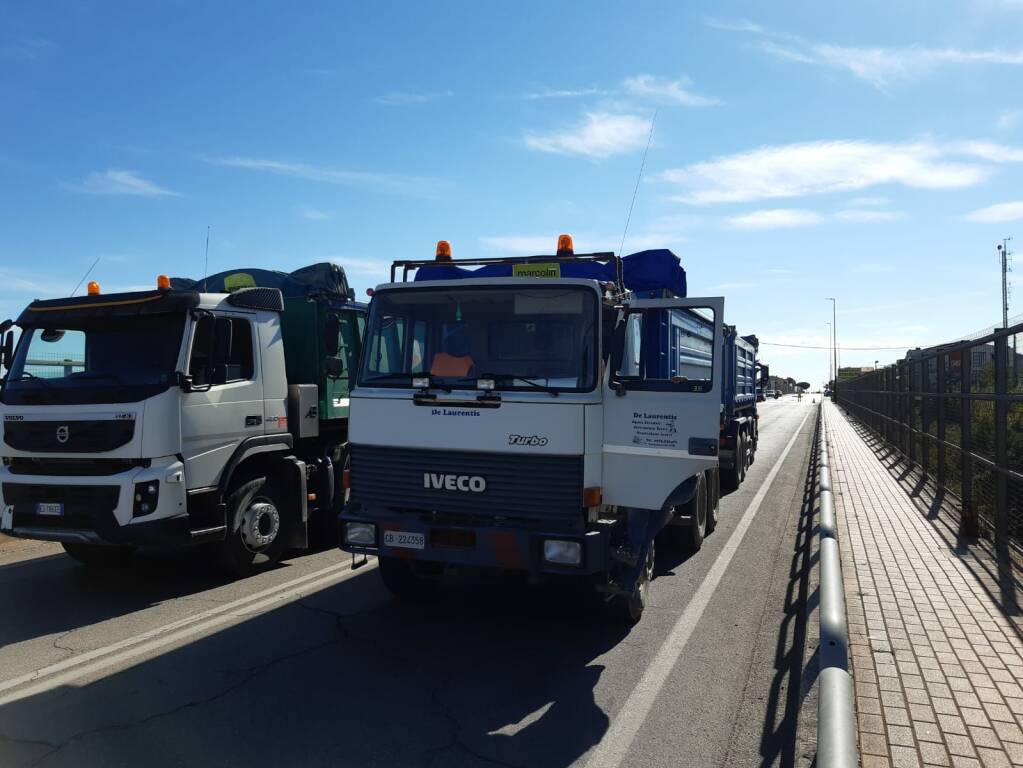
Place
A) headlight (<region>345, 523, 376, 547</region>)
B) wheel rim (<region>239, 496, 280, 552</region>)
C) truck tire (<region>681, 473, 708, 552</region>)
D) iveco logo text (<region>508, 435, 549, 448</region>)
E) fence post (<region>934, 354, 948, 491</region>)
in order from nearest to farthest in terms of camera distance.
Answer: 1. iveco logo text (<region>508, 435, 549, 448</region>)
2. headlight (<region>345, 523, 376, 547</region>)
3. wheel rim (<region>239, 496, 280, 552</region>)
4. truck tire (<region>681, 473, 708, 552</region>)
5. fence post (<region>934, 354, 948, 491</region>)

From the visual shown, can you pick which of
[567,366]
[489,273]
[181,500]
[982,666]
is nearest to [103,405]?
[181,500]

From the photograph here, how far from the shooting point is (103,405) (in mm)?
6207

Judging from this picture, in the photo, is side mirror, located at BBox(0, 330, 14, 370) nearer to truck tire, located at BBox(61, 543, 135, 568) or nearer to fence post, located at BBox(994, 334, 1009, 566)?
truck tire, located at BBox(61, 543, 135, 568)

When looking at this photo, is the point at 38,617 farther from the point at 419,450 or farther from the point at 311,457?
the point at 419,450

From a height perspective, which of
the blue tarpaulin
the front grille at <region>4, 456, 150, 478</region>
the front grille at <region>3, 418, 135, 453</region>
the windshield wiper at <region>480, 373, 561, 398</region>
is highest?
the blue tarpaulin

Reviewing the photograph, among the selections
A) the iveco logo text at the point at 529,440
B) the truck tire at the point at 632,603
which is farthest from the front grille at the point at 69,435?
the truck tire at the point at 632,603

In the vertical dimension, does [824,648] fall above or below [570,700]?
above

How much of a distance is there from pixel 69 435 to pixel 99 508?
2.33 feet

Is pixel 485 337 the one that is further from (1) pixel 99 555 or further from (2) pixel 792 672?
(1) pixel 99 555

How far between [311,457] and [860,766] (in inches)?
248

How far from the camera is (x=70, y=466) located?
6.32 metres

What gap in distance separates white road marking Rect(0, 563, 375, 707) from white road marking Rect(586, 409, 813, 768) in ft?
10.7

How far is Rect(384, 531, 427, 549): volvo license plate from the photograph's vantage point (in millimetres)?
4992

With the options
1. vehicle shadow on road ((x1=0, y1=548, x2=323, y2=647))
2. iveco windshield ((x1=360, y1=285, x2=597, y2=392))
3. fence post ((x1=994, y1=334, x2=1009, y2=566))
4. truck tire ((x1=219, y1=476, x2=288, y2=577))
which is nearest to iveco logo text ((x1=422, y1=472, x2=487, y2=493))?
iveco windshield ((x1=360, y1=285, x2=597, y2=392))
